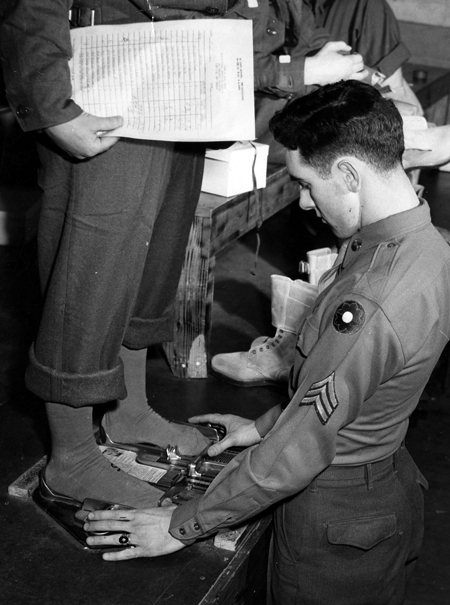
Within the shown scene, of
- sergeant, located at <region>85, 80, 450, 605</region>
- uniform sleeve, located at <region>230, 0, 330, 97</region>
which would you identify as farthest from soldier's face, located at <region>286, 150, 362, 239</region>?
uniform sleeve, located at <region>230, 0, 330, 97</region>

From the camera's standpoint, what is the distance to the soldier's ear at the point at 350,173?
57.1 inches

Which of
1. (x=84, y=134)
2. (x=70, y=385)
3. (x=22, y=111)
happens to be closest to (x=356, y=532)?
(x=70, y=385)

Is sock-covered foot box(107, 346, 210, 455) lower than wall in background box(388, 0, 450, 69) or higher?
lower

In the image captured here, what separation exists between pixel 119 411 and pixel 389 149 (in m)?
1.06

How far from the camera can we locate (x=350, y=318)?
1.37m

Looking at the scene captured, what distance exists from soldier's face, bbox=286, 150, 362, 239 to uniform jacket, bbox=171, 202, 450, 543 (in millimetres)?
32

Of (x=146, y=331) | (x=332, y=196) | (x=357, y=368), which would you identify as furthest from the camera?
(x=146, y=331)

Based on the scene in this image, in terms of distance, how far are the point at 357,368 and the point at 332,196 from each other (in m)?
0.34

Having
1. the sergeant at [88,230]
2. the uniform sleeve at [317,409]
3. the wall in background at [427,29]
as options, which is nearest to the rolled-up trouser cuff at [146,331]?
the sergeant at [88,230]

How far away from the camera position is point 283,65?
261 cm

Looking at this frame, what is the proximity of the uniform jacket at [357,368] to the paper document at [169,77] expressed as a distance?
399mm

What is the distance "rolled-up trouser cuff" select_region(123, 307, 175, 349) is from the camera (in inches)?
80.5

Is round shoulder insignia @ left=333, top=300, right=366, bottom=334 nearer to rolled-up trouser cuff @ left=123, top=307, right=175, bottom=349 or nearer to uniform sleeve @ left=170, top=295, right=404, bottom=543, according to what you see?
uniform sleeve @ left=170, top=295, right=404, bottom=543

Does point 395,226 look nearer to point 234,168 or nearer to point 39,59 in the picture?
point 39,59
